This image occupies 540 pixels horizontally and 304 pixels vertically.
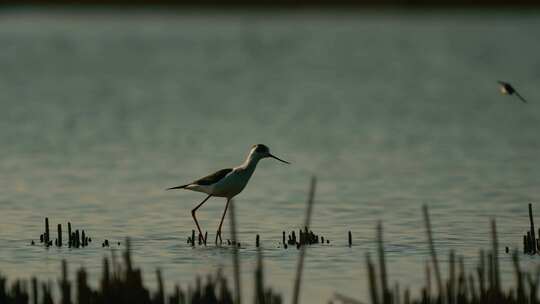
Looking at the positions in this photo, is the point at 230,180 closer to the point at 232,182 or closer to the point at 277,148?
the point at 232,182

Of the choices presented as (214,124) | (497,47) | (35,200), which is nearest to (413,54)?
(497,47)

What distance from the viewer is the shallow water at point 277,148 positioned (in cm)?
1552

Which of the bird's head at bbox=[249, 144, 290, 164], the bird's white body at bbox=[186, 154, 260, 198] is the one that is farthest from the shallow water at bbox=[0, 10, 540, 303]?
the bird's head at bbox=[249, 144, 290, 164]

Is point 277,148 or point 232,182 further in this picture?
point 277,148

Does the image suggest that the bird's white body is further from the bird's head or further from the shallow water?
the shallow water

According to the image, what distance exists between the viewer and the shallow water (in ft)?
50.9

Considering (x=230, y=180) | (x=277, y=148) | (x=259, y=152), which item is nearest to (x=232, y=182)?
(x=230, y=180)

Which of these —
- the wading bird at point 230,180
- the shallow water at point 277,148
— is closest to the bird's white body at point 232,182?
the wading bird at point 230,180

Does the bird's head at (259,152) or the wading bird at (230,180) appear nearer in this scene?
the wading bird at (230,180)

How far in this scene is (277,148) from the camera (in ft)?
93.7

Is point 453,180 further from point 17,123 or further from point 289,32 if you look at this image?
point 289,32

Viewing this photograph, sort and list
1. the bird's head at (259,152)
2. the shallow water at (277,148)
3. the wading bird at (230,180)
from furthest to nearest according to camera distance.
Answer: the bird's head at (259,152) → the wading bird at (230,180) → the shallow water at (277,148)

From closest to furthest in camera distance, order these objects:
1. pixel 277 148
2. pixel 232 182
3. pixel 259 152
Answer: pixel 232 182 < pixel 259 152 < pixel 277 148

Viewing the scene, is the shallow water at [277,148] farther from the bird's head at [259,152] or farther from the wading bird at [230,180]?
the bird's head at [259,152]
